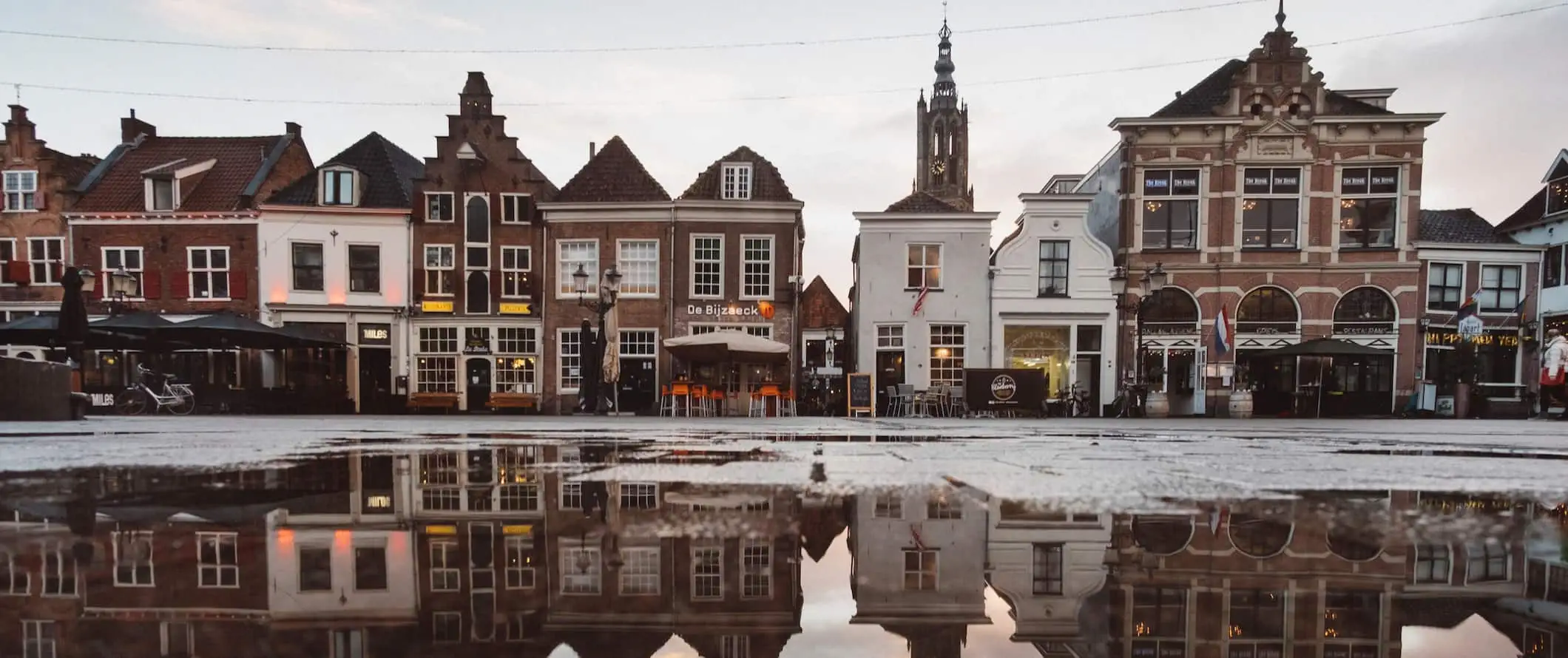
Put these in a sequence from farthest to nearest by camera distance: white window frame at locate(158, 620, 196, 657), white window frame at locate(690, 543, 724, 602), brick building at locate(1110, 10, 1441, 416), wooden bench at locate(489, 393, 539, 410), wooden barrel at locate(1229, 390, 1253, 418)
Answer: brick building at locate(1110, 10, 1441, 416) → wooden bench at locate(489, 393, 539, 410) → wooden barrel at locate(1229, 390, 1253, 418) → white window frame at locate(690, 543, 724, 602) → white window frame at locate(158, 620, 196, 657)

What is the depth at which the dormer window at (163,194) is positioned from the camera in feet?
89.1

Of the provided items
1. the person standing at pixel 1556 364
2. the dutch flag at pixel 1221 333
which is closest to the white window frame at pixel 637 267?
A: the dutch flag at pixel 1221 333

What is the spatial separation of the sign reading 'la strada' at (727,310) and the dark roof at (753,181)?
3.89 m

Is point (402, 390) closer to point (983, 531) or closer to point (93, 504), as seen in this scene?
point (93, 504)

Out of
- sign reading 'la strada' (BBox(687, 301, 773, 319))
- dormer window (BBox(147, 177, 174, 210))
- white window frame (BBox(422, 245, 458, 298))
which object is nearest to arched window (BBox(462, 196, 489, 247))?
white window frame (BBox(422, 245, 458, 298))

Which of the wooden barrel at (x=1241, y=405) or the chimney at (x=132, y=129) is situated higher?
the chimney at (x=132, y=129)

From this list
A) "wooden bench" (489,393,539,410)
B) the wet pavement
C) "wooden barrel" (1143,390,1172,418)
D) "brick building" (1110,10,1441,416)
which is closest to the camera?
the wet pavement

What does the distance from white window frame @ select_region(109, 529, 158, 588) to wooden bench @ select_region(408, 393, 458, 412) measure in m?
24.1

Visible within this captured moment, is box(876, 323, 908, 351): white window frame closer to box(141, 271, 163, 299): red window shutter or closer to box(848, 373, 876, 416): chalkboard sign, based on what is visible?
box(848, 373, 876, 416): chalkboard sign

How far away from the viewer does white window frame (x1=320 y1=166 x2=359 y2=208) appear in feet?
88.5

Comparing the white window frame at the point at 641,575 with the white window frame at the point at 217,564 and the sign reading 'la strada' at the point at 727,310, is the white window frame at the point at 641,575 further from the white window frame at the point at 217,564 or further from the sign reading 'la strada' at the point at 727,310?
the sign reading 'la strada' at the point at 727,310

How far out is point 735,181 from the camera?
26.8 metres

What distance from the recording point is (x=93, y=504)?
4352 mm

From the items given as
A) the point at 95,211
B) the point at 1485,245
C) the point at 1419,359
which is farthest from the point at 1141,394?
the point at 95,211
